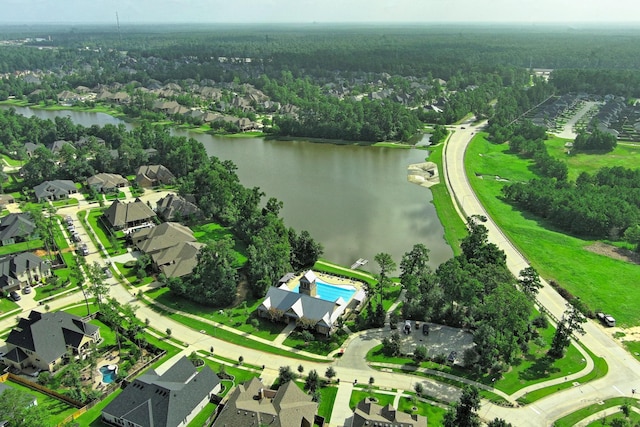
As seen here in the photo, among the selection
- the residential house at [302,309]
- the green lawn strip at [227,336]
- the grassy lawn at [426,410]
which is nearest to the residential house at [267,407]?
the green lawn strip at [227,336]

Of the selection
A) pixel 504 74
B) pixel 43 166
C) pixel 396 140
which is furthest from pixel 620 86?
pixel 43 166

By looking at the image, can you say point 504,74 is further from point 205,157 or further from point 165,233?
point 165,233

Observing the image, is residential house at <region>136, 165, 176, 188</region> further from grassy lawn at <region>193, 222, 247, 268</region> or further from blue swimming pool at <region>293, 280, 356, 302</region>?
blue swimming pool at <region>293, 280, 356, 302</region>

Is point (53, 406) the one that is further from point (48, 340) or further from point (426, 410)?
point (426, 410)

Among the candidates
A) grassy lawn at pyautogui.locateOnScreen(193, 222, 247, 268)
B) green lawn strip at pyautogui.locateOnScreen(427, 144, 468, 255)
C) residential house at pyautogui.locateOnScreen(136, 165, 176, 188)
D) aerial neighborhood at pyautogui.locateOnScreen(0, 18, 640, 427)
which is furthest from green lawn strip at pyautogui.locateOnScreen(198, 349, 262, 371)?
residential house at pyautogui.locateOnScreen(136, 165, 176, 188)

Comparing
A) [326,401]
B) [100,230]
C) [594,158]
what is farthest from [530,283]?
[594,158]

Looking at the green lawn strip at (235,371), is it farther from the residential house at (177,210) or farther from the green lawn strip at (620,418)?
the residential house at (177,210)
